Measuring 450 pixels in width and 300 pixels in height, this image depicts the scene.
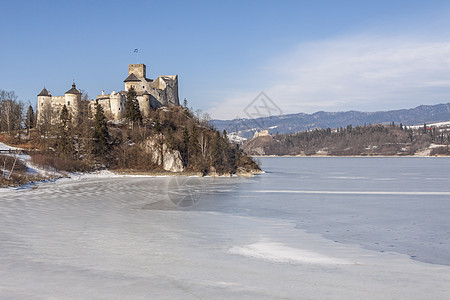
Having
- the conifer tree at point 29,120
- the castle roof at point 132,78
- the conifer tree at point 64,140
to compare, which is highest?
the castle roof at point 132,78

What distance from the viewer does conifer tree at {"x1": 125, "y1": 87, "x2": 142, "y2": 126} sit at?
2313 inches

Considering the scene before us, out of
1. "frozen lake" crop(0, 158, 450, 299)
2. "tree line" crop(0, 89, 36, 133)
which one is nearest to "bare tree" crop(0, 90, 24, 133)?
"tree line" crop(0, 89, 36, 133)

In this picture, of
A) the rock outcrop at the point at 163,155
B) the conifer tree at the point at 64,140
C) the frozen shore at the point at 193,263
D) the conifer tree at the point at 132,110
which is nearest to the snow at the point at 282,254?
the frozen shore at the point at 193,263

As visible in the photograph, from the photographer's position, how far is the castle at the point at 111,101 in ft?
201

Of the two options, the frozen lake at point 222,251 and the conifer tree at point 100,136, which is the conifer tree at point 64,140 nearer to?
the conifer tree at point 100,136

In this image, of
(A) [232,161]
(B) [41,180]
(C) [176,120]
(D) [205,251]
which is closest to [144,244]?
(D) [205,251]

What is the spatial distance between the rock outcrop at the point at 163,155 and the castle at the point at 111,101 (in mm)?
9138

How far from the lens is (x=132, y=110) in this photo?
5900 cm

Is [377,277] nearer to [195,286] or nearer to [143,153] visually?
[195,286]

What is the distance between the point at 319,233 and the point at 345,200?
1056cm

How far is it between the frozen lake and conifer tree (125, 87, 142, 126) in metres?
38.4

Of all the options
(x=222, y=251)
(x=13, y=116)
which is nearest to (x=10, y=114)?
(x=13, y=116)

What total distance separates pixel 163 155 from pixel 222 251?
142 ft

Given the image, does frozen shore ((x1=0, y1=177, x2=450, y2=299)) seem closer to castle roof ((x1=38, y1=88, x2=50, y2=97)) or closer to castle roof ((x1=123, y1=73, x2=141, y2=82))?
castle roof ((x1=38, y1=88, x2=50, y2=97))
